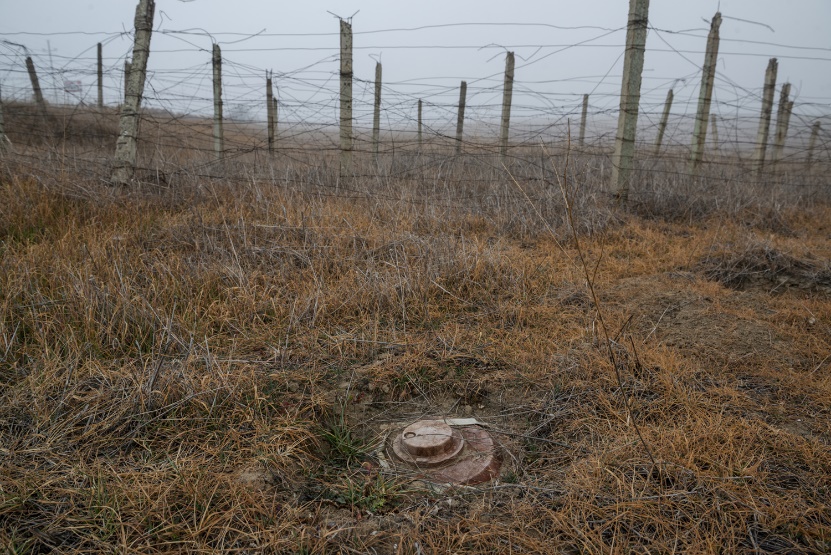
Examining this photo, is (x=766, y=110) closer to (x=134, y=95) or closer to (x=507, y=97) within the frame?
(x=507, y=97)

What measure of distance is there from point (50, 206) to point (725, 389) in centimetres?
556

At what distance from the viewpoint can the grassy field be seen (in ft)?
5.60

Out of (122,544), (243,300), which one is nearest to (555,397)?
(122,544)

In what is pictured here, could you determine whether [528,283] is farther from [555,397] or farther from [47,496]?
[47,496]

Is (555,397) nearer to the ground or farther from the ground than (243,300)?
nearer to the ground

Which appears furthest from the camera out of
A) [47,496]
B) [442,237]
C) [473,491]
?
[442,237]

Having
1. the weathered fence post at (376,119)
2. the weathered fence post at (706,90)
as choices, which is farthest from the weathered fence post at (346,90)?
the weathered fence post at (706,90)

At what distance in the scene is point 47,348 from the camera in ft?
8.29

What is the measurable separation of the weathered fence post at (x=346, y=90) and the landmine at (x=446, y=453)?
4568 millimetres

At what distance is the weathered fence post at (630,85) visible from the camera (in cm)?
550

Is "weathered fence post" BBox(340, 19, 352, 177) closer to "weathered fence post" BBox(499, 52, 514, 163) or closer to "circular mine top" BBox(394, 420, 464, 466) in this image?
"weathered fence post" BBox(499, 52, 514, 163)

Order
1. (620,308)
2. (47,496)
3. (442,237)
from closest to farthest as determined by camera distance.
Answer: (47,496)
(620,308)
(442,237)

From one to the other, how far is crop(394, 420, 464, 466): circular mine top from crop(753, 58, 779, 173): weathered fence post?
932 centimetres

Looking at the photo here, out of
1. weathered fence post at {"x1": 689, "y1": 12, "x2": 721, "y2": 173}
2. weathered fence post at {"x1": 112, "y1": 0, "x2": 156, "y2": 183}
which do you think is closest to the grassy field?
weathered fence post at {"x1": 112, "y1": 0, "x2": 156, "y2": 183}
